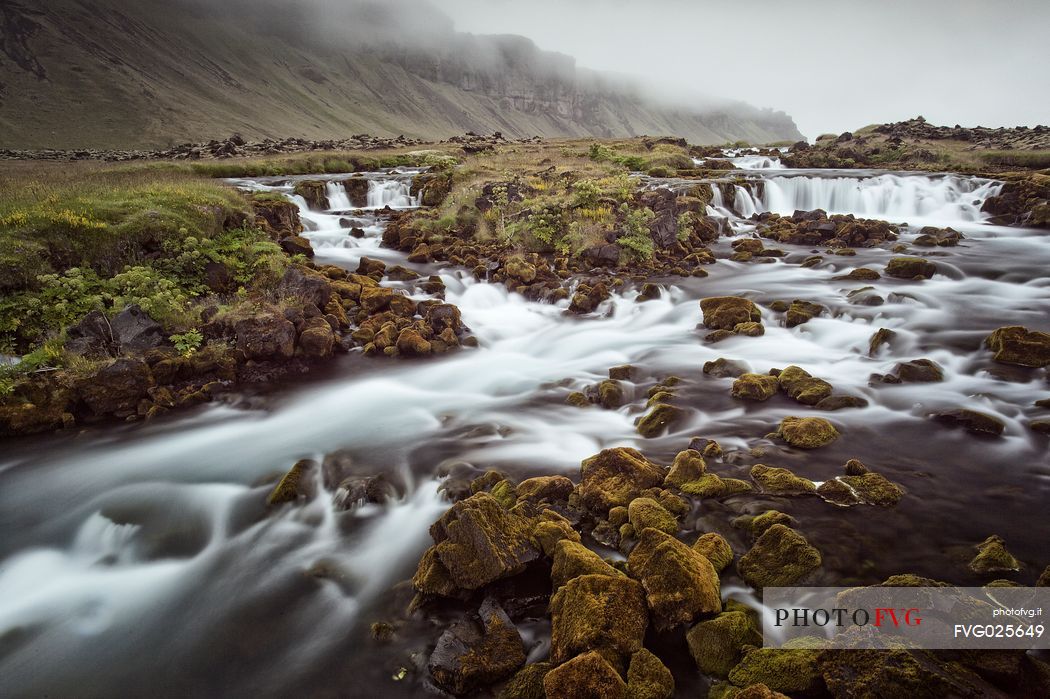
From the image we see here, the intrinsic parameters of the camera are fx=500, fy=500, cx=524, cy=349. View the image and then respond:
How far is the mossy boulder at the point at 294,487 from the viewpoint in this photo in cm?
704

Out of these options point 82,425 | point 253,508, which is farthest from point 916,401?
point 82,425

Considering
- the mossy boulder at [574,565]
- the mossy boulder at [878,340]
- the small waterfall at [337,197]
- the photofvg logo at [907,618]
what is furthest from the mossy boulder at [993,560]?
the small waterfall at [337,197]

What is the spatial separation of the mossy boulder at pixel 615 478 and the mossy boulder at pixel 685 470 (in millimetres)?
126

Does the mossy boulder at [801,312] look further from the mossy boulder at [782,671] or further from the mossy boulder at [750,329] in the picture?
the mossy boulder at [782,671]

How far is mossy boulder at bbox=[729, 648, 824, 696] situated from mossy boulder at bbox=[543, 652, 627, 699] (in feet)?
3.25

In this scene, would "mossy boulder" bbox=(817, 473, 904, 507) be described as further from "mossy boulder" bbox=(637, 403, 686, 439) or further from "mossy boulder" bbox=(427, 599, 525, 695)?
"mossy boulder" bbox=(427, 599, 525, 695)

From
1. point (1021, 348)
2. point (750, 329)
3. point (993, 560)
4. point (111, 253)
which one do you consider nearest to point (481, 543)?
point (993, 560)

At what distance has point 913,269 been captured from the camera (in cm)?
1577

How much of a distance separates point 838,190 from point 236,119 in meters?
114

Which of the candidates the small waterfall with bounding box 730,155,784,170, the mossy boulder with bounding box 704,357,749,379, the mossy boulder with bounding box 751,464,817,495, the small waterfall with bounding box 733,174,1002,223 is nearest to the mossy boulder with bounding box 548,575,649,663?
the mossy boulder with bounding box 751,464,817,495

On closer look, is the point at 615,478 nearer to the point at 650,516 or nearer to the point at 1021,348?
the point at 650,516

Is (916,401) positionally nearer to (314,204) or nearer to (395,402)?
(395,402)

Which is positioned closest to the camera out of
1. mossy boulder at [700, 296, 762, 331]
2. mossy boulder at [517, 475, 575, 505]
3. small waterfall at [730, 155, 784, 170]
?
mossy boulder at [517, 475, 575, 505]

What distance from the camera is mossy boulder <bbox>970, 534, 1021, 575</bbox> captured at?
4812 millimetres
